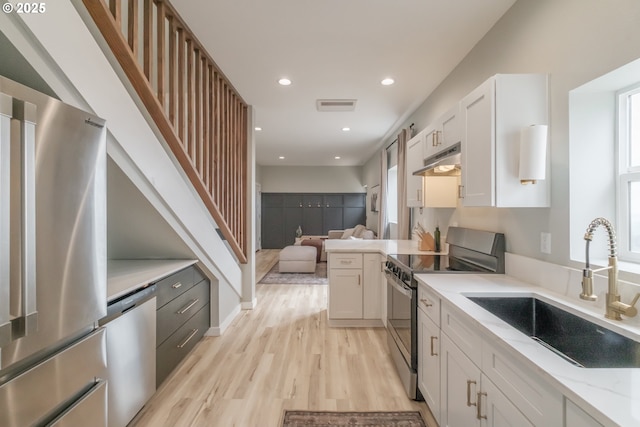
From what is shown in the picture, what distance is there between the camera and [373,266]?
3.29 m

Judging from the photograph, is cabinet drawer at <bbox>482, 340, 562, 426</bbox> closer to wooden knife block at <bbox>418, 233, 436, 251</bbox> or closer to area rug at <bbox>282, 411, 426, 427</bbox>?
area rug at <bbox>282, 411, 426, 427</bbox>

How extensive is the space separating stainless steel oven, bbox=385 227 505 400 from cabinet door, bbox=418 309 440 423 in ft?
0.24

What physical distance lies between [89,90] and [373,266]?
2.79 m

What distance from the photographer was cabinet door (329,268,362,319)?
130 inches

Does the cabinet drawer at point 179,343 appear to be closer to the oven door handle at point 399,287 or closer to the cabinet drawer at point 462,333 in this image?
the oven door handle at point 399,287

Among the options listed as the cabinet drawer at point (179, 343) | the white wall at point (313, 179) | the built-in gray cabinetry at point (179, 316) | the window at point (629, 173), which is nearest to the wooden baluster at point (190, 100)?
the built-in gray cabinetry at point (179, 316)

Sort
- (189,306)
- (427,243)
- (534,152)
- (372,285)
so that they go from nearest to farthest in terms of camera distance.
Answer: (534,152) → (189,306) → (427,243) → (372,285)

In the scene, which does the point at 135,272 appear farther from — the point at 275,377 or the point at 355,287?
the point at 355,287

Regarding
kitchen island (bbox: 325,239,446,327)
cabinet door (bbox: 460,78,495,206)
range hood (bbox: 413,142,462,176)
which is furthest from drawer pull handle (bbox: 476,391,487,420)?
kitchen island (bbox: 325,239,446,327)

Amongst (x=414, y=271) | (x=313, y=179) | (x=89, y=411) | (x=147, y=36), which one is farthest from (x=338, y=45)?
(x=313, y=179)

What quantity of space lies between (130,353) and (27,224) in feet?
3.58

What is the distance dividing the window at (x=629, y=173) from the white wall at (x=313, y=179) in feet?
26.4

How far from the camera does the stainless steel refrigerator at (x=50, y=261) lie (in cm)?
97

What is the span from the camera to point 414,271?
2.05 meters
